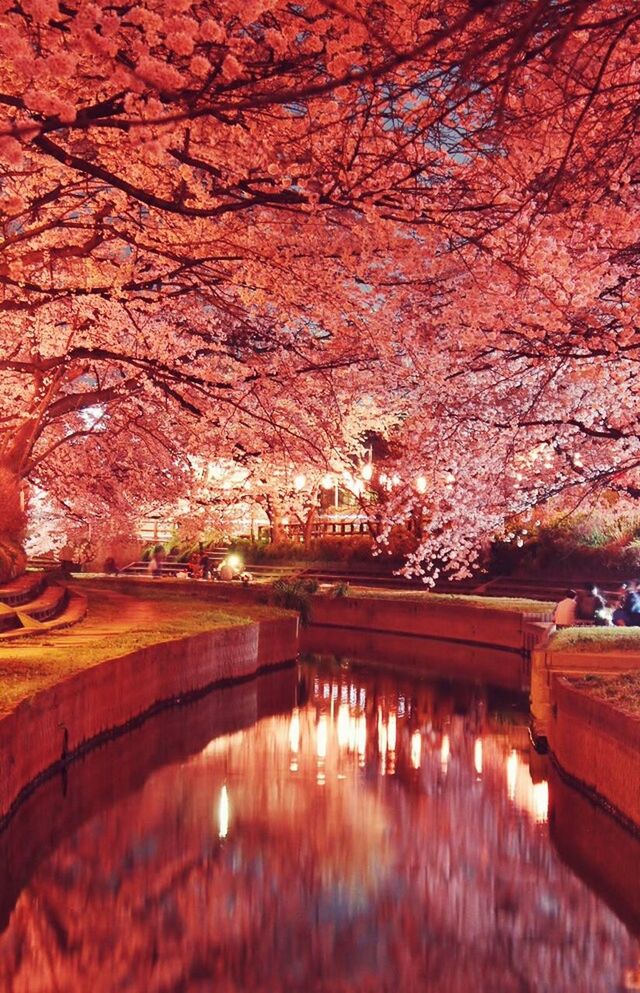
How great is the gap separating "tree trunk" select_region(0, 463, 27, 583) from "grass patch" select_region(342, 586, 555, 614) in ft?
38.5

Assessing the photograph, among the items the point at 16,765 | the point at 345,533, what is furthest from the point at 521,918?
the point at 345,533

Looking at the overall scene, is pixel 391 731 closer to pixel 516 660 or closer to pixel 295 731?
pixel 295 731

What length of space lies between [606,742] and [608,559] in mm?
24930

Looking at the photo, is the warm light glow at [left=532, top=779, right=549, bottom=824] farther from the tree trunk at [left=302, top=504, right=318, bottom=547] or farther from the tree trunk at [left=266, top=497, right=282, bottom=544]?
the tree trunk at [left=266, top=497, right=282, bottom=544]

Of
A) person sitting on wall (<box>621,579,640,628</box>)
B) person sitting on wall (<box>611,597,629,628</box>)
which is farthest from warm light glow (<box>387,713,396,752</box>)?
person sitting on wall (<box>621,579,640,628</box>)

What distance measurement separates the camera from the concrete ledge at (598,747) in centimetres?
1227

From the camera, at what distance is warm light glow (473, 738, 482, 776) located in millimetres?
18136

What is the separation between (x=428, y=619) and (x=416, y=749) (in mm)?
14598

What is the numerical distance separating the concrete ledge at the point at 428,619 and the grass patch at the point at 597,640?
24.3 ft

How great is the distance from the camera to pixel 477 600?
33.8m

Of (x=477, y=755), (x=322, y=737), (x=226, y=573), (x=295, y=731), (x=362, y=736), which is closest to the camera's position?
(x=477, y=755)

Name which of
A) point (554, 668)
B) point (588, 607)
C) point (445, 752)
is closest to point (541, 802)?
point (554, 668)

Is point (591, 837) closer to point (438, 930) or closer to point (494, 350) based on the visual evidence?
point (438, 930)

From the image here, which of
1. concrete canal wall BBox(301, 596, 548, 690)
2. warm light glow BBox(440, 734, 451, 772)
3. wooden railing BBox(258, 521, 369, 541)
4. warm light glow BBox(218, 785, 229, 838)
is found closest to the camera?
warm light glow BBox(218, 785, 229, 838)
